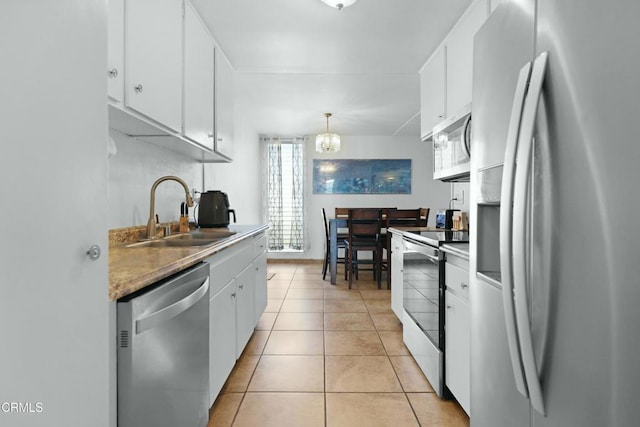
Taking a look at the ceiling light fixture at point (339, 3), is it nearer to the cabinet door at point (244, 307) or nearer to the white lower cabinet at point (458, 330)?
the white lower cabinet at point (458, 330)

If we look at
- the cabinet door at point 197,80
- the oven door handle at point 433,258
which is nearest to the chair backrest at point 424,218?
the oven door handle at point 433,258

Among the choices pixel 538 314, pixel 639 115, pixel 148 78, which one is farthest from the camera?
pixel 148 78

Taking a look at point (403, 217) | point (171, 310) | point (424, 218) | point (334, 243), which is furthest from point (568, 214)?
point (424, 218)

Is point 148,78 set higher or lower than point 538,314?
higher

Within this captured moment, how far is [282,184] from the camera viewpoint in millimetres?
6574

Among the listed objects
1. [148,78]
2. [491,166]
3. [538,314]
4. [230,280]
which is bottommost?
[230,280]

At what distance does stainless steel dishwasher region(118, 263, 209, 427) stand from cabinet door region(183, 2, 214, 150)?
1124 mm

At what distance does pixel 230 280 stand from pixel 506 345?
1465mm

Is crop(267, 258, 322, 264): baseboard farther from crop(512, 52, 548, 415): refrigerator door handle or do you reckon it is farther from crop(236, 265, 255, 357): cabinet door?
crop(512, 52, 548, 415): refrigerator door handle

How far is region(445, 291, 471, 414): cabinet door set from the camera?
1.64 metres

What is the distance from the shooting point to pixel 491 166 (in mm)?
1042

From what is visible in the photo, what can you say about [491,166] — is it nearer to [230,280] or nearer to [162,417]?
[162,417]

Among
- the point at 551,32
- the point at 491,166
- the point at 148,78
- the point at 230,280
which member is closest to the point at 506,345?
the point at 491,166

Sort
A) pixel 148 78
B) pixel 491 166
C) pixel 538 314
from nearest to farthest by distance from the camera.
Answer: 1. pixel 538 314
2. pixel 491 166
3. pixel 148 78
